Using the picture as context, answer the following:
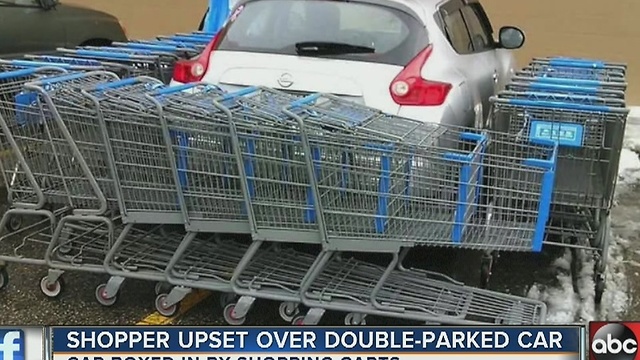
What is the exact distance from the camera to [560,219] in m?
5.03

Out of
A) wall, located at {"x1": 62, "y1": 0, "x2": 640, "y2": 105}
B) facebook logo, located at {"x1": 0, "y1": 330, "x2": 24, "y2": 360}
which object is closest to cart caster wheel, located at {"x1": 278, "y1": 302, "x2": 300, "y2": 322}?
facebook logo, located at {"x1": 0, "y1": 330, "x2": 24, "y2": 360}

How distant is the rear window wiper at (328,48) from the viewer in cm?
496

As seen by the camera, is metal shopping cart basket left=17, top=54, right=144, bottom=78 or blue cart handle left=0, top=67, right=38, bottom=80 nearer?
blue cart handle left=0, top=67, right=38, bottom=80

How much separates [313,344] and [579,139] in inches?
85.0

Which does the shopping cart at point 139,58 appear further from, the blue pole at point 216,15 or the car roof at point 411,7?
the blue pole at point 216,15

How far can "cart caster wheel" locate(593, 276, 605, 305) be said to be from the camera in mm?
4726

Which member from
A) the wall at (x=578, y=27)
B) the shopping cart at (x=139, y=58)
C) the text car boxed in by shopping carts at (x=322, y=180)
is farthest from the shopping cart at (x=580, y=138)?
the wall at (x=578, y=27)

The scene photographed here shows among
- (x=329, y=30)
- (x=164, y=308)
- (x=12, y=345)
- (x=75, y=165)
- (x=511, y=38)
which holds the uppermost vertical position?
(x=329, y=30)

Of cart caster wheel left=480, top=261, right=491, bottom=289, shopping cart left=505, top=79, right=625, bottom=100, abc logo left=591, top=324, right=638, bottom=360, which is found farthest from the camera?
shopping cart left=505, top=79, right=625, bottom=100

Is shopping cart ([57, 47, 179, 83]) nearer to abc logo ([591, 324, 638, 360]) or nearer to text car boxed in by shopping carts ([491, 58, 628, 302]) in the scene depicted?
text car boxed in by shopping carts ([491, 58, 628, 302])

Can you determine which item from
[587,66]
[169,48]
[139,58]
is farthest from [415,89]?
[169,48]

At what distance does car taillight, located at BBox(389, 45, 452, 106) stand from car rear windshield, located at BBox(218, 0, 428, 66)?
12 centimetres

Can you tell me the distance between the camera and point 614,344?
3.38 m

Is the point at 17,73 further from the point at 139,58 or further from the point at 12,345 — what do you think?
the point at 12,345
